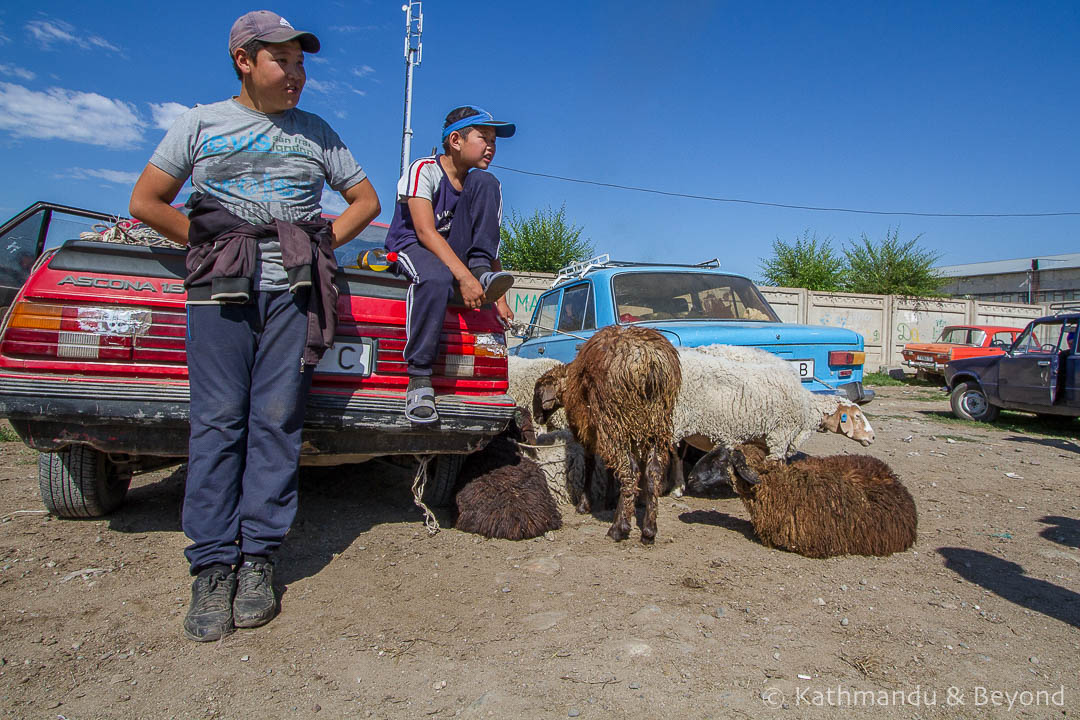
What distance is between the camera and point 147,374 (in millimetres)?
2734

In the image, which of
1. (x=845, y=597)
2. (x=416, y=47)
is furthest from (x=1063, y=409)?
(x=416, y=47)

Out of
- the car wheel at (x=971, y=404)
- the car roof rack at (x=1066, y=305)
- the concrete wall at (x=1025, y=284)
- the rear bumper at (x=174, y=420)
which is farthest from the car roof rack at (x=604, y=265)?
the concrete wall at (x=1025, y=284)

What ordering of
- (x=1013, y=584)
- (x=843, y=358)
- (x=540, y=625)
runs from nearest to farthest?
1. (x=540, y=625)
2. (x=1013, y=584)
3. (x=843, y=358)

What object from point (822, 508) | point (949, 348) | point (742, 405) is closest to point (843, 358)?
point (742, 405)

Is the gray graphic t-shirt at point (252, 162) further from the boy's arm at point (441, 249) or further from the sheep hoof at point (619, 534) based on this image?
the sheep hoof at point (619, 534)

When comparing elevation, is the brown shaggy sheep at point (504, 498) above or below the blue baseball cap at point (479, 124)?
below

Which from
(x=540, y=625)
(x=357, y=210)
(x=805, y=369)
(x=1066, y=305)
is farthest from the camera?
(x=1066, y=305)

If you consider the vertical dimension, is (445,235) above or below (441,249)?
above

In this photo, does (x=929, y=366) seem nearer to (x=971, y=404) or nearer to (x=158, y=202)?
(x=971, y=404)

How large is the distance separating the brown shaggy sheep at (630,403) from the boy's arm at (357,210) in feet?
4.83

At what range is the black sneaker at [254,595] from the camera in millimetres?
2389

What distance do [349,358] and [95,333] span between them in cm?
108

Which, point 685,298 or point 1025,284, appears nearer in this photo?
point 685,298

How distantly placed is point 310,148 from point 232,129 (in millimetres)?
322
